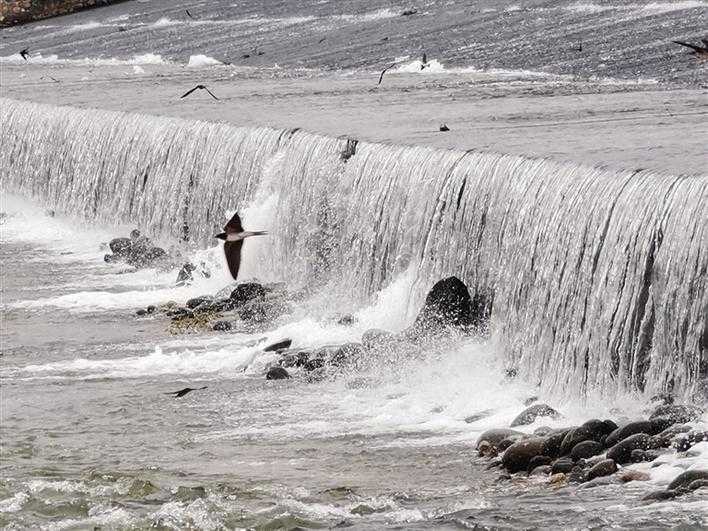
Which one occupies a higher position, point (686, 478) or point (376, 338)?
point (376, 338)

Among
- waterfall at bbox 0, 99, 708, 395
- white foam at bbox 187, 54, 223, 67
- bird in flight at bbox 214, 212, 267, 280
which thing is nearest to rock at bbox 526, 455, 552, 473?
waterfall at bbox 0, 99, 708, 395

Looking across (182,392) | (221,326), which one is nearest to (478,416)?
(182,392)

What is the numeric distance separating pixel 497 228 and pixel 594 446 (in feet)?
13.3

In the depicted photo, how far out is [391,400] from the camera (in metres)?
13.0

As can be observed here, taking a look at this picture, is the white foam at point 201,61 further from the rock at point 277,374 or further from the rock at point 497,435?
the rock at point 497,435

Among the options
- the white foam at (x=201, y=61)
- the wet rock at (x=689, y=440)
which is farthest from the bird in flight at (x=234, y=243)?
the white foam at (x=201, y=61)

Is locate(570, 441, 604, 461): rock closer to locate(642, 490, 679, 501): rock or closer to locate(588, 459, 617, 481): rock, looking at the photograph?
locate(588, 459, 617, 481): rock

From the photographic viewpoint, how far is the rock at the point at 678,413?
10.8 meters

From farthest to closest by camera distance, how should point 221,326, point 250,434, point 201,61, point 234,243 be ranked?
point 201,61 < point 234,243 < point 221,326 < point 250,434

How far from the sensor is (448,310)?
47.3ft

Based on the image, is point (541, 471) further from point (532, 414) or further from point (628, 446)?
point (532, 414)

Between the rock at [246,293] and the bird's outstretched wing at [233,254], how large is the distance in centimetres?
107

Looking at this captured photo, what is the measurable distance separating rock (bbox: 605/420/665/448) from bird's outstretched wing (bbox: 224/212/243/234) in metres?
8.68

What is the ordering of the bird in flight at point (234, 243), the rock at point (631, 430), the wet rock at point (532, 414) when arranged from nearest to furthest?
the rock at point (631, 430), the wet rock at point (532, 414), the bird in flight at point (234, 243)
